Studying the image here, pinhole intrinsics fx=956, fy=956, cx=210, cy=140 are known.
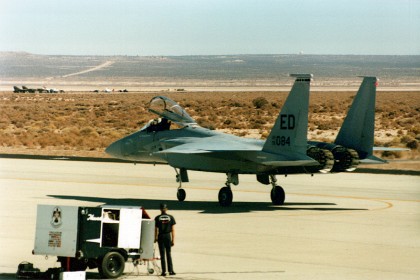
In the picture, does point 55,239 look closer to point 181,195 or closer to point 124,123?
point 181,195

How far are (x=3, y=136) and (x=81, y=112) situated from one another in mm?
30533

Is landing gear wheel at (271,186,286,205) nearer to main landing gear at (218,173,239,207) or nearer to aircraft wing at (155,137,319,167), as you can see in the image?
main landing gear at (218,173,239,207)

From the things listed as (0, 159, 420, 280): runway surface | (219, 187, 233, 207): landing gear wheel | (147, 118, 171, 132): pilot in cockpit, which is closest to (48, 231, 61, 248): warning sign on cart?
(0, 159, 420, 280): runway surface

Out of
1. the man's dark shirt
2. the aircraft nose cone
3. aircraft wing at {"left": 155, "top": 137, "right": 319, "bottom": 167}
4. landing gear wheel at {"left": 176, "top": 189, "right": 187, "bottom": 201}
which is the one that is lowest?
landing gear wheel at {"left": 176, "top": 189, "right": 187, "bottom": 201}

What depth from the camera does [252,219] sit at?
1127 inches

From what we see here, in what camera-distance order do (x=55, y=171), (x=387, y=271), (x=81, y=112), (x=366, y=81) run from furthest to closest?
1. (x=81, y=112)
2. (x=55, y=171)
3. (x=366, y=81)
4. (x=387, y=271)

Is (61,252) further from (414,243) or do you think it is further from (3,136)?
(3,136)

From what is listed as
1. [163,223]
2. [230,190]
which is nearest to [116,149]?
[230,190]

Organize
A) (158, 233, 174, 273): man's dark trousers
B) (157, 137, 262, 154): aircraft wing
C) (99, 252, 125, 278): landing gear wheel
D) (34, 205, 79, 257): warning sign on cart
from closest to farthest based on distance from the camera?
(34, 205, 79, 257): warning sign on cart → (99, 252, 125, 278): landing gear wheel → (158, 233, 174, 273): man's dark trousers → (157, 137, 262, 154): aircraft wing

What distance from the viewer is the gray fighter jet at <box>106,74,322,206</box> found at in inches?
1154

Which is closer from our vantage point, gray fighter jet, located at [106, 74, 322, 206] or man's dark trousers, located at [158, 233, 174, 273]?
man's dark trousers, located at [158, 233, 174, 273]

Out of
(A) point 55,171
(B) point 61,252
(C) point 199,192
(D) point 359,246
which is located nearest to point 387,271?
(D) point 359,246

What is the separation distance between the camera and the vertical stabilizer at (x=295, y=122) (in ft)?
95.9

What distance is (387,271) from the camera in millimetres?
20094
